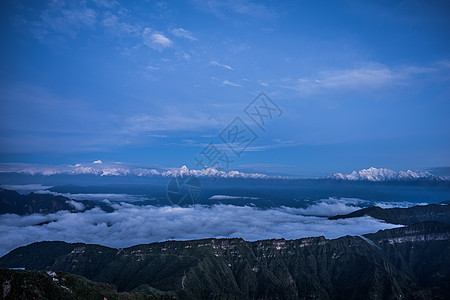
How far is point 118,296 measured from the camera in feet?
426

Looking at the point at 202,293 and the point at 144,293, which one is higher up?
the point at 144,293

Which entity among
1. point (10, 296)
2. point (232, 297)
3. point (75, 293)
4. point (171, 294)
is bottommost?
point (232, 297)

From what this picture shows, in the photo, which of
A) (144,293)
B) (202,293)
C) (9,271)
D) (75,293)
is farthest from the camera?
(202,293)

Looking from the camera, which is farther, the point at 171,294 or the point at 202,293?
the point at 202,293

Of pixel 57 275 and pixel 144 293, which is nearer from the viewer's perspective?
pixel 57 275

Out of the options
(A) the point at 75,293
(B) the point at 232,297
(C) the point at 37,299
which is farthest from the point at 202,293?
(C) the point at 37,299

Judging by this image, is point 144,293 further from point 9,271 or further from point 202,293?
point 9,271

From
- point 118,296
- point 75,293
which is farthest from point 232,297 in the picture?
point 75,293

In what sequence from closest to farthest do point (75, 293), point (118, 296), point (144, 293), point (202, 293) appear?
point (75, 293) → point (118, 296) → point (144, 293) → point (202, 293)

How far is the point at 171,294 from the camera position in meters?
165

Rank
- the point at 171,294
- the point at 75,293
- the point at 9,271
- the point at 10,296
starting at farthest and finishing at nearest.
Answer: the point at 171,294, the point at 75,293, the point at 9,271, the point at 10,296

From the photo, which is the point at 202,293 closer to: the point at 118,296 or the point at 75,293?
the point at 118,296

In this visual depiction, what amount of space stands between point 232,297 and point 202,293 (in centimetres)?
1987

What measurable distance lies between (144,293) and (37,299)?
6276 cm
